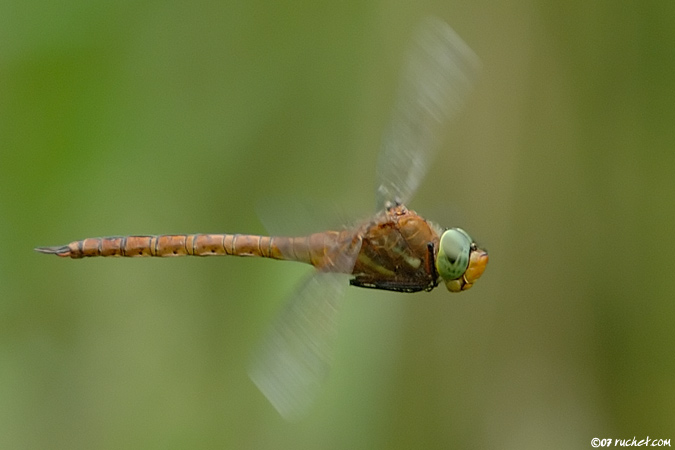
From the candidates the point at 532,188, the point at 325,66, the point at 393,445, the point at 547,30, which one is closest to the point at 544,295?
the point at 532,188

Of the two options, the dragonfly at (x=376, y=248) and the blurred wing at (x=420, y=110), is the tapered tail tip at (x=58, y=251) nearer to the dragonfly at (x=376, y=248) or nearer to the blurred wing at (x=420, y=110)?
the dragonfly at (x=376, y=248)

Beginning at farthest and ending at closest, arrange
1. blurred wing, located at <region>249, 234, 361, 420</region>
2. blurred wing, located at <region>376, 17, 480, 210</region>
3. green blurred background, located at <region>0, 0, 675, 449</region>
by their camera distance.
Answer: green blurred background, located at <region>0, 0, 675, 449</region>
blurred wing, located at <region>376, 17, 480, 210</region>
blurred wing, located at <region>249, 234, 361, 420</region>

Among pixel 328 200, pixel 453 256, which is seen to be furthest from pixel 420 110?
pixel 328 200

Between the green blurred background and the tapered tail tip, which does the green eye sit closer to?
the green blurred background

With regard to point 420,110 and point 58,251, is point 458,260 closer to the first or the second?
point 420,110

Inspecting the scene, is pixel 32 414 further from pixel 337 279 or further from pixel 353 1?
pixel 353 1

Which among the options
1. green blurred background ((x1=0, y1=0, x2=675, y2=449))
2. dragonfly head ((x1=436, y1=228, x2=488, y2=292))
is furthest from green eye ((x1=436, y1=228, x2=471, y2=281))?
green blurred background ((x1=0, y1=0, x2=675, y2=449))

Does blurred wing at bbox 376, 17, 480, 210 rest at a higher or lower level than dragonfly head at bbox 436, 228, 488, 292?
higher
